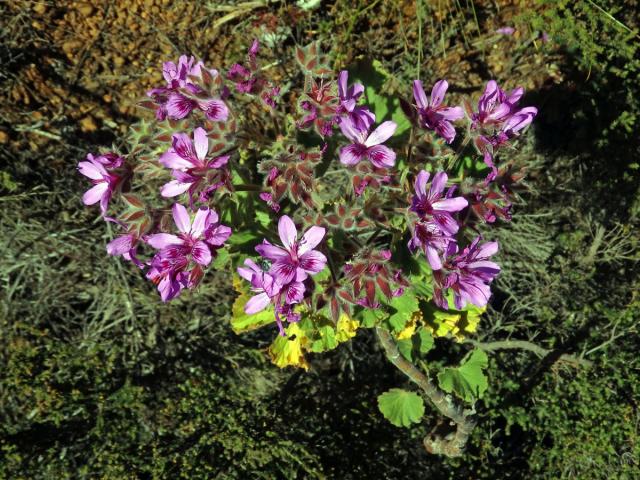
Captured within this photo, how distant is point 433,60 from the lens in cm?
354

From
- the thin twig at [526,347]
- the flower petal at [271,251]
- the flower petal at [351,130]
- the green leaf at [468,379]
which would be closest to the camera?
the flower petal at [271,251]

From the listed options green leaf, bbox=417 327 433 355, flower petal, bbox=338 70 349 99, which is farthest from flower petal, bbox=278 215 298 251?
green leaf, bbox=417 327 433 355

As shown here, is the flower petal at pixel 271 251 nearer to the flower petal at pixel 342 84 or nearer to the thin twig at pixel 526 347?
the flower petal at pixel 342 84

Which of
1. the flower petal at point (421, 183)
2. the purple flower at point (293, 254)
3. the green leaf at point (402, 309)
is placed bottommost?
the green leaf at point (402, 309)

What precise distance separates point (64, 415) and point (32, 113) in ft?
5.56

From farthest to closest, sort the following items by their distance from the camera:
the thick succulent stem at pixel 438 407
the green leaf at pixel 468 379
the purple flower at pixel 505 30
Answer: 1. the purple flower at pixel 505 30
2. the green leaf at pixel 468 379
3. the thick succulent stem at pixel 438 407

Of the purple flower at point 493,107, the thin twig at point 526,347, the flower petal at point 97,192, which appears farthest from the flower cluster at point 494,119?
the thin twig at point 526,347

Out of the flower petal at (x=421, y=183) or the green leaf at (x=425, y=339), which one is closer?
the flower petal at (x=421, y=183)

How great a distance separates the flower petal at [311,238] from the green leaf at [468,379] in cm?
135

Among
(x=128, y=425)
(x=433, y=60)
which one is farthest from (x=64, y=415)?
(x=433, y=60)

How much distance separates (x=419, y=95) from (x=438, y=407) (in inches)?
60.0

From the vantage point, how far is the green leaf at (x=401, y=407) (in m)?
3.01

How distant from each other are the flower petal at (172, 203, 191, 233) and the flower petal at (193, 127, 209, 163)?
6.8 inches

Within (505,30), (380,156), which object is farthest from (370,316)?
(505,30)
